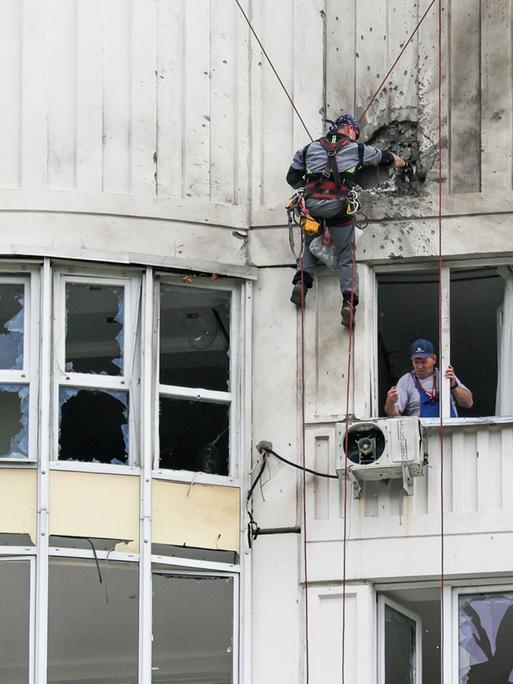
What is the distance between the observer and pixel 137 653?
21391 mm

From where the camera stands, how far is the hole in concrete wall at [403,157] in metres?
22.7

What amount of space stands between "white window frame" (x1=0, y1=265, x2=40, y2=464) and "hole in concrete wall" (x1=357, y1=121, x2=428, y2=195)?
10.2 feet

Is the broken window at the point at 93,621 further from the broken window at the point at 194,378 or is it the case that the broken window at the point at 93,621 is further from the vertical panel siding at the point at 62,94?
the vertical panel siding at the point at 62,94

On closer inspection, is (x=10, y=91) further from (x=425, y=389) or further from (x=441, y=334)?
(x=425, y=389)

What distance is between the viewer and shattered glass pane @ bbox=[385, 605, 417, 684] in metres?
21.8

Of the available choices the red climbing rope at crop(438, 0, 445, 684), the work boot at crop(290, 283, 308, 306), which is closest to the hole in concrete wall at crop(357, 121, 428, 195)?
the red climbing rope at crop(438, 0, 445, 684)

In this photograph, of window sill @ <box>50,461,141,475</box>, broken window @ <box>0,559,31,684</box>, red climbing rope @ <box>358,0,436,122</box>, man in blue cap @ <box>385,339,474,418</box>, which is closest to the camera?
broken window @ <box>0,559,31,684</box>

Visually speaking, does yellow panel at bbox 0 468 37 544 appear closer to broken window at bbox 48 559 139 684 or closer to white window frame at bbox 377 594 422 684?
broken window at bbox 48 559 139 684

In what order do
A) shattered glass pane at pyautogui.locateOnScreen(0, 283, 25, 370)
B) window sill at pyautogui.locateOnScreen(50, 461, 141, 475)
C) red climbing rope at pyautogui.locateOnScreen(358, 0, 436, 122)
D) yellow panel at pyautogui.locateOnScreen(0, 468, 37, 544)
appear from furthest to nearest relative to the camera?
red climbing rope at pyautogui.locateOnScreen(358, 0, 436, 122), shattered glass pane at pyautogui.locateOnScreen(0, 283, 25, 370), window sill at pyautogui.locateOnScreen(50, 461, 141, 475), yellow panel at pyautogui.locateOnScreen(0, 468, 37, 544)

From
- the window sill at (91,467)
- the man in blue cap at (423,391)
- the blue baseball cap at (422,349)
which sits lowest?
the window sill at (91,467)

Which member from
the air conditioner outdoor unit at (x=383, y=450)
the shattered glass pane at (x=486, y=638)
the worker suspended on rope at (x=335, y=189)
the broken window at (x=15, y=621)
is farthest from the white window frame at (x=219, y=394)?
the shattered glass pane at (x=486, y=638)

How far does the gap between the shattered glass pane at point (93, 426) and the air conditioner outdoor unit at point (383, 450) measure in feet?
6.22

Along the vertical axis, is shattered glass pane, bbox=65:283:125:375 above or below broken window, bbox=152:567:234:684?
above

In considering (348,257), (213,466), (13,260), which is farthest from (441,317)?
(13,260)
